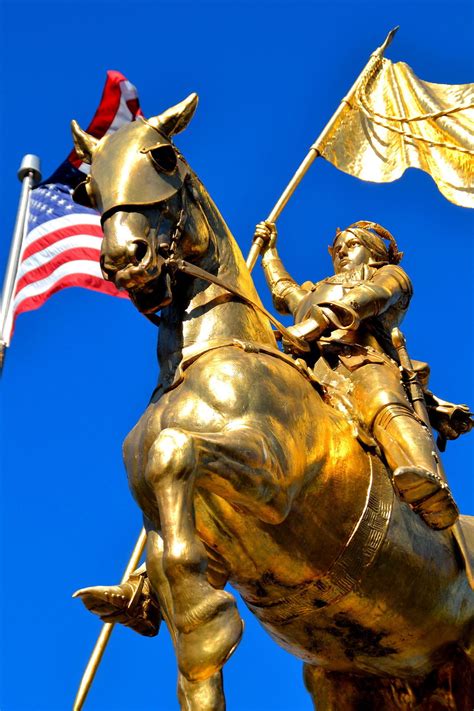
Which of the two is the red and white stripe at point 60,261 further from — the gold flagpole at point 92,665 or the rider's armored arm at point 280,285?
the gold flagpole at point 92,665

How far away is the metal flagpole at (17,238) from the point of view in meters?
12.6

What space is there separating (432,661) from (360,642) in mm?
708

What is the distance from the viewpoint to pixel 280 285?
10883 millimetres

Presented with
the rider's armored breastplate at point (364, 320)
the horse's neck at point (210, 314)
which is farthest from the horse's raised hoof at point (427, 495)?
the rider's armored breastplate at point (364, 320)

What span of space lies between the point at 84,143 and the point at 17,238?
577 cm

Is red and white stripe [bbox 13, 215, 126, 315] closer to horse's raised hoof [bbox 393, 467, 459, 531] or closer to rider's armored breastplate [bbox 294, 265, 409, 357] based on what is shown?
rider's armored breastplate [bbox 294, 265, 409, 357]

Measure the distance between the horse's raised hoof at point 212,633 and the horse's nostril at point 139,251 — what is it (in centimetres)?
201

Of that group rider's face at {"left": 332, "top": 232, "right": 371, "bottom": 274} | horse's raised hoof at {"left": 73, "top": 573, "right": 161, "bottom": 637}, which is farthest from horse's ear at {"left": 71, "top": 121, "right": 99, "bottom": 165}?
rider's face at {"left": 332, "top": 232, "right": 371, "bottom": 274}

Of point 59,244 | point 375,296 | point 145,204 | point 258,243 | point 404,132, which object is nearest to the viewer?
point 145,204

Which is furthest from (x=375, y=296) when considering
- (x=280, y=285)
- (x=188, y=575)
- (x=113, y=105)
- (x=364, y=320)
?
(x=113, y=105)

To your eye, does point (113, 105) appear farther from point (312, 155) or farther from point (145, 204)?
point (145, 204)

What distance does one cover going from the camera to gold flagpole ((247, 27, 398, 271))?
11289 mm

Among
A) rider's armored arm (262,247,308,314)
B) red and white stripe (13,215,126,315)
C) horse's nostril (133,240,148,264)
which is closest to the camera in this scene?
horse's nostril (133,240,148,264)

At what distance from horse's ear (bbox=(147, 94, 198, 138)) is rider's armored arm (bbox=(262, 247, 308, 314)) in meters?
2.86
